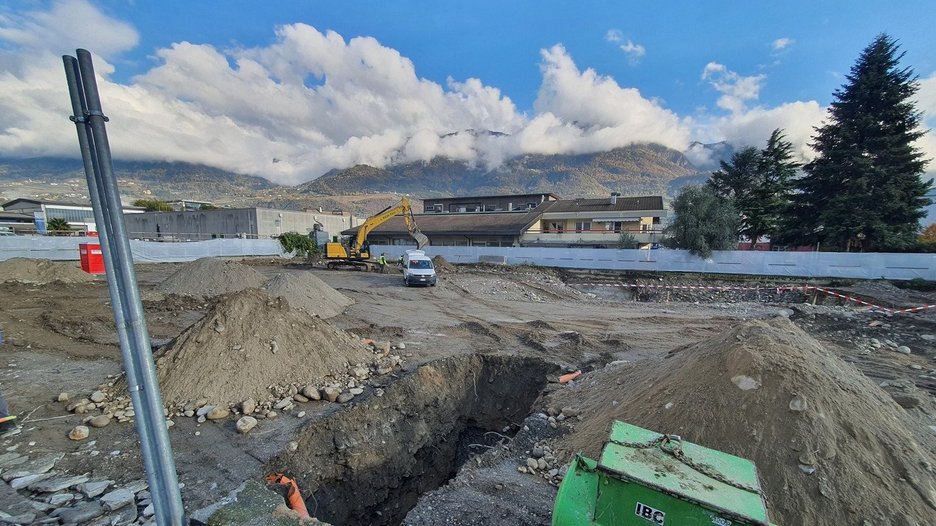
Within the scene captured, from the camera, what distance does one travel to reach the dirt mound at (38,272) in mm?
16922

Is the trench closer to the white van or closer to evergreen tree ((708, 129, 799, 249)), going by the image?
the white van

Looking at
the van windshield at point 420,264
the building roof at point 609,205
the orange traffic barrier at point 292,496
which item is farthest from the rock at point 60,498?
the building roof at point 609,205

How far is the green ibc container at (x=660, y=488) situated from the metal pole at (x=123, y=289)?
296 centimetres

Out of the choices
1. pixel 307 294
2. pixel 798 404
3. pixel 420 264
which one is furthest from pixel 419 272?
pixel 798 404

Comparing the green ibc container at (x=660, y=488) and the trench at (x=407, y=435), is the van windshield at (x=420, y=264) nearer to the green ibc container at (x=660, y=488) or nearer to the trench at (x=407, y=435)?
the trench at (x=407, y=435)

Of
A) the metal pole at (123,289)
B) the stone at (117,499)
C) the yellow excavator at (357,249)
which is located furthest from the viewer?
the yellow excavator at (357,249)

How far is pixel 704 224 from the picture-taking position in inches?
915

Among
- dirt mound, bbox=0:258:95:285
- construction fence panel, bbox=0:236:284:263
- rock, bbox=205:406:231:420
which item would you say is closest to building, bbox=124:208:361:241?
construction fence panel, bbox=0:236:284:263

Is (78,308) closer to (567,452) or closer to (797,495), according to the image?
(567,452)

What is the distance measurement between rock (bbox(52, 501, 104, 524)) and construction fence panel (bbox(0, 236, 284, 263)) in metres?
32.3

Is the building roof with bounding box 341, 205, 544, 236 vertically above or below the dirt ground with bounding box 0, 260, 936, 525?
above

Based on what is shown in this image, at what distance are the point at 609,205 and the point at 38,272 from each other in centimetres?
4083

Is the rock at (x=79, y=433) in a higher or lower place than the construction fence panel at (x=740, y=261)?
lower

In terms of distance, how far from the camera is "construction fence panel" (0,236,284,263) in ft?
81.3
